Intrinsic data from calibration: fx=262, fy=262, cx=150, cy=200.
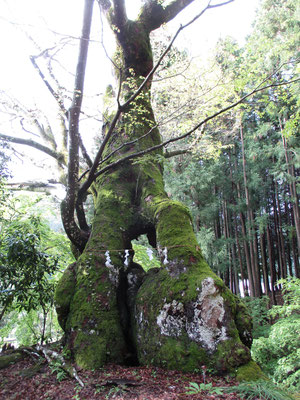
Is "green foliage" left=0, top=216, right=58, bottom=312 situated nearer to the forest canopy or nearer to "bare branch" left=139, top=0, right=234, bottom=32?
the forest canopy

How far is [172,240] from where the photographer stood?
10.2 feet

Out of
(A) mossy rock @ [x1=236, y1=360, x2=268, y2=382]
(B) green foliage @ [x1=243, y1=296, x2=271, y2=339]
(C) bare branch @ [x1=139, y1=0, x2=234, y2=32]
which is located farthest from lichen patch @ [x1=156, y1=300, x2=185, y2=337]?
(B) green foliage @ [x1=243, y1=296, x2=271, y2=339]

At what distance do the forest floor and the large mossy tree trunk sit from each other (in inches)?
5.6

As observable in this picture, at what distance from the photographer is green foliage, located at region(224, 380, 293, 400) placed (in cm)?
179

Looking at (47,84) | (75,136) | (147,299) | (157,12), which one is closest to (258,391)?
(147,299)

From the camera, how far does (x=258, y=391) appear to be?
1.86 metres

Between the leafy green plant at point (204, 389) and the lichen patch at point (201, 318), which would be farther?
the lichen patch at point (201, 318)

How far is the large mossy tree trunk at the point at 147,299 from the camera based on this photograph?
7.97ft

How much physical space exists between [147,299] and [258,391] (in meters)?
1.33

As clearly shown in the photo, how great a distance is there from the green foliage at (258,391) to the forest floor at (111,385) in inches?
2.6

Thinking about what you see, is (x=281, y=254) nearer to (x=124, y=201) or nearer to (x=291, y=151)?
(x=291, y=151)

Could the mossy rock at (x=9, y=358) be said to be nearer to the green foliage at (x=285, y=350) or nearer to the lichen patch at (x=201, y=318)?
the lichen patch at (x=201, y=318)

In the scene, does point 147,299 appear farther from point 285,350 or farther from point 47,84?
point 285,350

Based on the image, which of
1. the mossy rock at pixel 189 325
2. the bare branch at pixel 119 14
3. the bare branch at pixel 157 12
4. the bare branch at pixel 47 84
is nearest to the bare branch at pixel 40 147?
the bare branch at pixel 47 84
